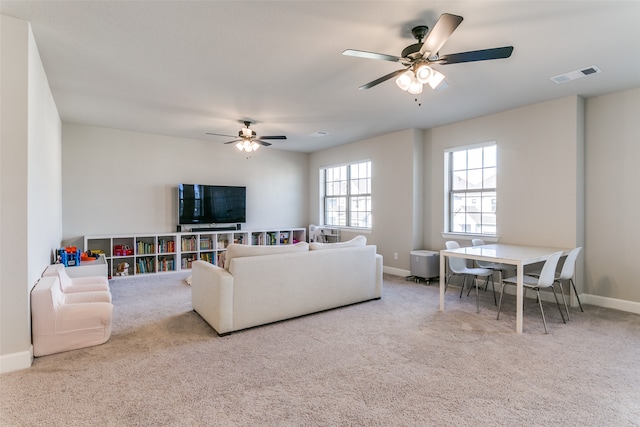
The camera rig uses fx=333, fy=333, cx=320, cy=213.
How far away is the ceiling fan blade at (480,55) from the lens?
2225 millimetres

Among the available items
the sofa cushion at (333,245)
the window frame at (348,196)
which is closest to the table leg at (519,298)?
the sofa cushion at (333,245)

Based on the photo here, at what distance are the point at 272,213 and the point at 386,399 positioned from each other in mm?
5910

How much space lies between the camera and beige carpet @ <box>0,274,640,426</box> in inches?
77.9

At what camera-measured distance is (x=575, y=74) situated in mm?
3461

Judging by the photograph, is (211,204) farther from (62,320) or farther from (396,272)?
(62,320)

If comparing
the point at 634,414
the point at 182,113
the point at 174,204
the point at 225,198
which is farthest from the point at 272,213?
the point at 634,414

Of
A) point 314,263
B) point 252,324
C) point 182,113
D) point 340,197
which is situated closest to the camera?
point 252,324

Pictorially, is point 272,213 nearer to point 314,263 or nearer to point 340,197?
point 340,197

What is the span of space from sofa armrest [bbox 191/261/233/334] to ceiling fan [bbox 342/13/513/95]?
226 centimetres

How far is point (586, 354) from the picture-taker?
9.17 ft

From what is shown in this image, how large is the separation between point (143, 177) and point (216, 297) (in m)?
4.03

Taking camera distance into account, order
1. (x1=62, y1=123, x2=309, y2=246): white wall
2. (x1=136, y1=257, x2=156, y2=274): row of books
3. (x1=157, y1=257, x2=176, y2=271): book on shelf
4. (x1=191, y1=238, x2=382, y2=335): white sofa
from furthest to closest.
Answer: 1. (x1=157, y1=257, x2=176, y2=271): book on shelf
2. (x1=136, y1=257, x2=156, y2=274): row of books
3. (x1=62, y1=123, x2=309, y2=246): white wall
4. (x1=191, y1=238, x2=382, y2=335): white sofa

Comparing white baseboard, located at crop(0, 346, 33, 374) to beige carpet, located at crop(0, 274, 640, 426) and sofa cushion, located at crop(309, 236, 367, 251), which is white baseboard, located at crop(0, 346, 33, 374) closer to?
beige carpet, located at crop(0, 274, 640, 426)

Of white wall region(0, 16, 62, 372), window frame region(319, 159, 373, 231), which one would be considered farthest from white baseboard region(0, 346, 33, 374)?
window frame region(319, 159, 373, 231)
